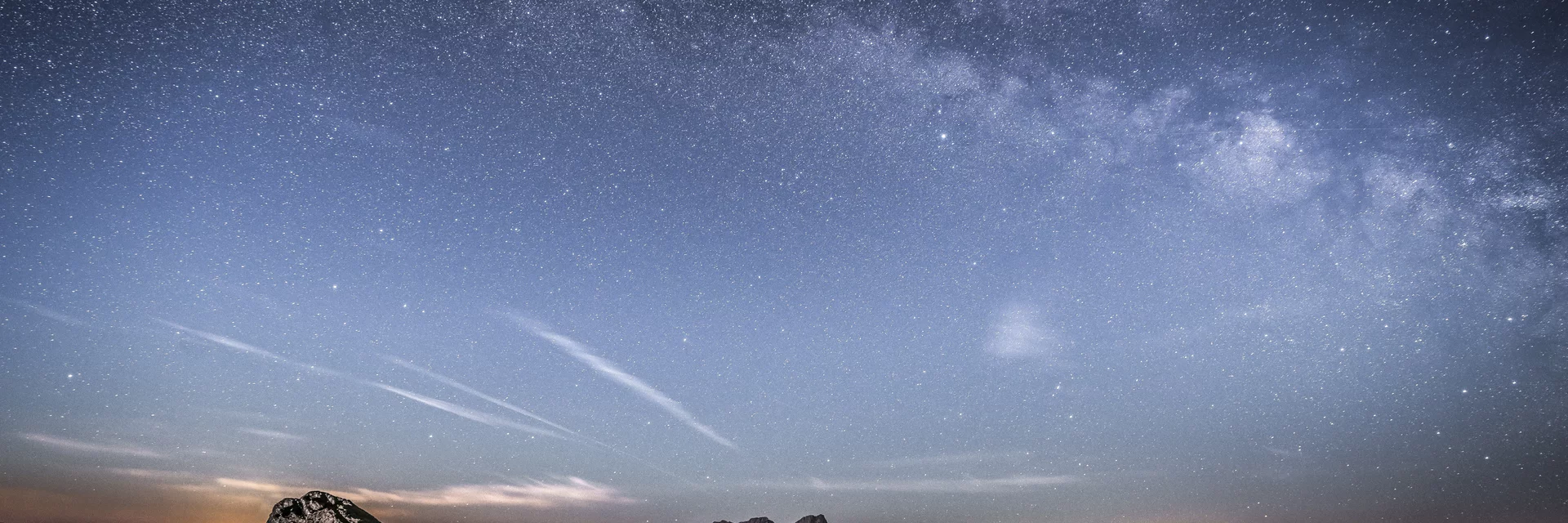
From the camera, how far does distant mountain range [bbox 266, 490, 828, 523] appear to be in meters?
31.0

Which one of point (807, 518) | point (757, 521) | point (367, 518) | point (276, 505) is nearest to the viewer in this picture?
point (276, 505)

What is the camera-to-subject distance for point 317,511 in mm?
31812

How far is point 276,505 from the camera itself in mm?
31344

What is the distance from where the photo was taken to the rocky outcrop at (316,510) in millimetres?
30969

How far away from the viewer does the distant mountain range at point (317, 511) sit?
30969mm

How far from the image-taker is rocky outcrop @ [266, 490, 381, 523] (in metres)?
31.0

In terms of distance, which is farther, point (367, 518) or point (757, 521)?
point (757, 521)

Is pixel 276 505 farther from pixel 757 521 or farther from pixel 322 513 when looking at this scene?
pixel 757 521

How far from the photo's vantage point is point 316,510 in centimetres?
3184

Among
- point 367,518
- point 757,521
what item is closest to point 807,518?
point 757,521

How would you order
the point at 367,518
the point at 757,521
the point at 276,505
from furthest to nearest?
1. the point at 757,521
2. the point at 367,518
3. the point at 276,505

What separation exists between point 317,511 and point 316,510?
70 millimetres

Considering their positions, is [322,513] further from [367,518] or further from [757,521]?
[757,521]

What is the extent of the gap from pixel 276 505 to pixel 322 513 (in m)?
1.84
